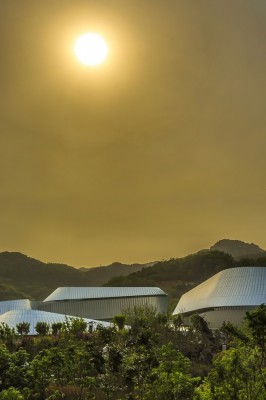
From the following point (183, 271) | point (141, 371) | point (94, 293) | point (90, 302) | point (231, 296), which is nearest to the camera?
point (141, 371)

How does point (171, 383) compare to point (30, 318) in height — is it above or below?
below

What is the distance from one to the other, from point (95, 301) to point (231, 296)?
2723 centimetres

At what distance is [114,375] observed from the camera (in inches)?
938

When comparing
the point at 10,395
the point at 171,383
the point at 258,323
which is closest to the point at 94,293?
the point at 10,395

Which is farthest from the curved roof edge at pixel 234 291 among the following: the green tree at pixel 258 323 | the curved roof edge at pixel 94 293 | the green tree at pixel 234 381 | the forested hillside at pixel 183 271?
the forested hillside at pixel 183 271

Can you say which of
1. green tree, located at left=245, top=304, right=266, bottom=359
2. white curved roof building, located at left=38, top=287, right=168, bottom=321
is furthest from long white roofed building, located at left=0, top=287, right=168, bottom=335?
green tree, located at left=245, top=304, right=266, bottom=359

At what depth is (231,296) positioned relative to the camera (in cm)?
7181

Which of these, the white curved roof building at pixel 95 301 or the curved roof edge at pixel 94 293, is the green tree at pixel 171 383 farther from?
the curved roof edge at pixel 94 293

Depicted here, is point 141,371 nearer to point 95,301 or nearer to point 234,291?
point 234,291

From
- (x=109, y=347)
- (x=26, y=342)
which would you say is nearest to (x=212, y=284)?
(x=26, y=342)

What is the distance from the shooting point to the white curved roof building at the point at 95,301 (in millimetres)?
90125

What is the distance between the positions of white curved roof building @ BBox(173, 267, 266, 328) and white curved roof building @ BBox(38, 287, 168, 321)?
15.4 meters

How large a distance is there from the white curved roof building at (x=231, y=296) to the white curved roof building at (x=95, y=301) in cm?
1540

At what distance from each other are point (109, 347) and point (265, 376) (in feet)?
26.7
